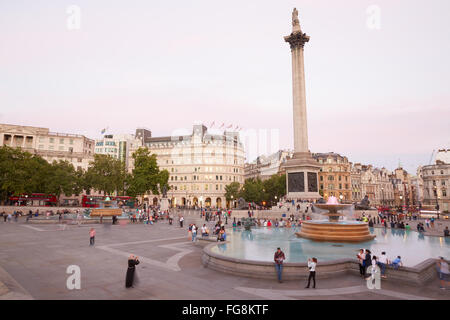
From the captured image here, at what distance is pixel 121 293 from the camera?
9656 millimetres

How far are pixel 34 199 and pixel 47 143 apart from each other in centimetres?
3298

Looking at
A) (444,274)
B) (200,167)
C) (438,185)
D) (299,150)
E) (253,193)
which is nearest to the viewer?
(444,274)

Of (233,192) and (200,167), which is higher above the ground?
(200,167)

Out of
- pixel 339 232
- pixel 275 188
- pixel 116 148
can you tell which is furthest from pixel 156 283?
pixel 116 148

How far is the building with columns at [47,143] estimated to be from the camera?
3012 inches

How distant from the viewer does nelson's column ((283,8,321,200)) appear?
4519 cm

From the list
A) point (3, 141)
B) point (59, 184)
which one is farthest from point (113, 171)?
point (3, 141)

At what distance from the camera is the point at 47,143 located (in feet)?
268

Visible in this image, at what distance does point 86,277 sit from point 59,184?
2249 inches

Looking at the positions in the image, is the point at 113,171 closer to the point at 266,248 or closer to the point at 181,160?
the point at 181,160

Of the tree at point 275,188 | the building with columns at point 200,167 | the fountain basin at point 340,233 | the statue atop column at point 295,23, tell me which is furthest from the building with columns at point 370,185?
the fountain basin at point 340,233

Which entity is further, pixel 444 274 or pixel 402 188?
pixel 402 188

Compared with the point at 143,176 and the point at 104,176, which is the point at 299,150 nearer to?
the point at 143,176

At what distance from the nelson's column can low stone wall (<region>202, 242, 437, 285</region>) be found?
32216 millimetres
